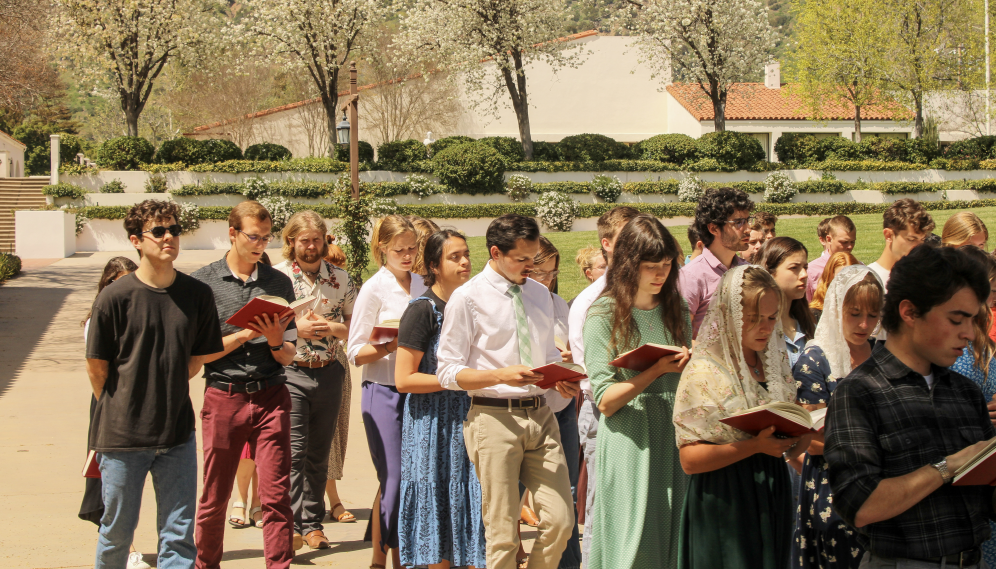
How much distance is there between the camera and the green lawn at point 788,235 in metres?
16.9

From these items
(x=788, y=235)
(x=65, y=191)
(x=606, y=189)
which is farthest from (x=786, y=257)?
(x=65, y=191)

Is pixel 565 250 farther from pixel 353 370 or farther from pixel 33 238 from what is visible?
pixel 33 238

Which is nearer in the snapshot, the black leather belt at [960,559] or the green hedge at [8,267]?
the black leather belt at [960,559]

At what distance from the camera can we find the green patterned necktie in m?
4.04

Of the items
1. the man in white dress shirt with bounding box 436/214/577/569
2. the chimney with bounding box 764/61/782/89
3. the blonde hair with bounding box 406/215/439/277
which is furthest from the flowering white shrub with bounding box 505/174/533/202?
the man in white dress shirt with bounding box 436/214/577/569

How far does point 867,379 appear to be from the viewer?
2.52 meters

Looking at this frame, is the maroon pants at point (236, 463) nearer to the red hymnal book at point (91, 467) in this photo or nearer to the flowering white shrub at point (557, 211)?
the red hymnal book at point (91, 467)

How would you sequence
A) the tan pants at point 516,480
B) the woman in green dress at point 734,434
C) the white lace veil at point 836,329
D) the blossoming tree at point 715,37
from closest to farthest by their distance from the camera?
the woman in green dress at point 734,434 < the white lace veil at point 836,329 < the tan pants at point 516,480 < the blossoming tree at point 715,37

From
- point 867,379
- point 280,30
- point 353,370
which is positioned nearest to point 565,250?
point 353,370

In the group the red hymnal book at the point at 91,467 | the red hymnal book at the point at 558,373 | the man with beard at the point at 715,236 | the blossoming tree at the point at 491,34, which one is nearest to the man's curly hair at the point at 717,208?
the man with beard at the point at 715,236

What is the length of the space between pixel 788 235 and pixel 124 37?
29.7 m

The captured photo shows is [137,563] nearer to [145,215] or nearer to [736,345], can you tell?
[145,215]

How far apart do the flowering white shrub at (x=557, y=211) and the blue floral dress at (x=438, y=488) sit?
2597 centimetres

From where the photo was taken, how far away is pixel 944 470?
240 centimetres
